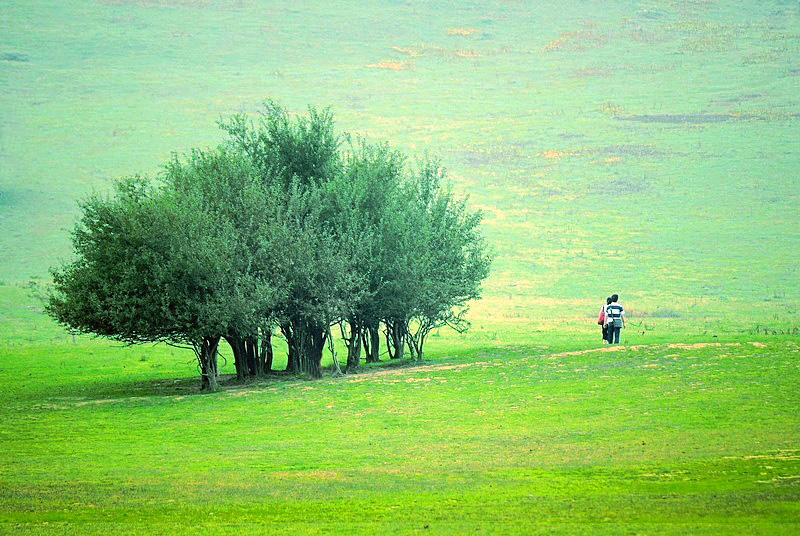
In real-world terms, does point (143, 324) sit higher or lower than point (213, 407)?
higher

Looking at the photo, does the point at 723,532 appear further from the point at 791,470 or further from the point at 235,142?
the point at 235,142

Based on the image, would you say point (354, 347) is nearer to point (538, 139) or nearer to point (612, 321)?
point (612, 321)

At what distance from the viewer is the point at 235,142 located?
158ft

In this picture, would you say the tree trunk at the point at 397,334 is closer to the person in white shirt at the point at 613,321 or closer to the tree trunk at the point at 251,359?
the tree trunk at the point at 251,359

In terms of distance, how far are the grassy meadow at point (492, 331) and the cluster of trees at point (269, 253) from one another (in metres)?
2.56

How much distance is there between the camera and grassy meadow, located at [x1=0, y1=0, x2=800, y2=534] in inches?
769

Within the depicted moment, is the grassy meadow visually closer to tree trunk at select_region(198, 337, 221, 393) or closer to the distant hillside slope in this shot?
the distant hillside slope

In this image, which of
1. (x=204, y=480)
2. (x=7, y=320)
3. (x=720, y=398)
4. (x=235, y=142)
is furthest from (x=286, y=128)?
(x=7, y=320)

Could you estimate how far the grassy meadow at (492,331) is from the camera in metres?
19.5

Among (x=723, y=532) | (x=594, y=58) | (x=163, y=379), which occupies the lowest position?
(x=723, y=532)

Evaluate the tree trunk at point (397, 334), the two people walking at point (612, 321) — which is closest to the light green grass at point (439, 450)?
the two people walking at point (612, 321)

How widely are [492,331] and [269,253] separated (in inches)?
1420

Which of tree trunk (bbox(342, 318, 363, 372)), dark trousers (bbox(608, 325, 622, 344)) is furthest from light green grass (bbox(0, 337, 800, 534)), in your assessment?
tree trunk (bbox(342, 318, 363, 372))

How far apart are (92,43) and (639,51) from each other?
9722cm
